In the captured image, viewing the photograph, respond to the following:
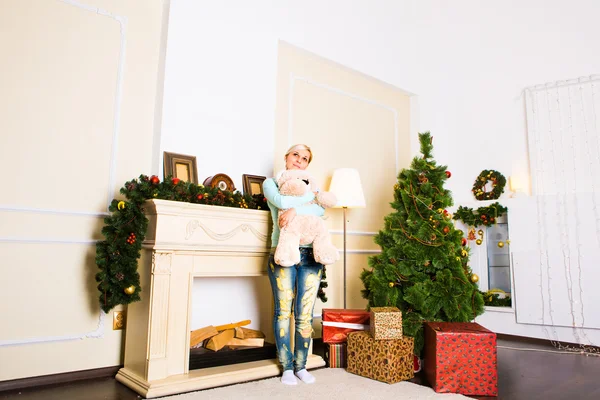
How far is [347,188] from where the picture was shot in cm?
398

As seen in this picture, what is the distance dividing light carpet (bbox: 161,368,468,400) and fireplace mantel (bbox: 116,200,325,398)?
0.40 ft

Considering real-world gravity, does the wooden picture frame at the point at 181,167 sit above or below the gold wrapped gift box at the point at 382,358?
above

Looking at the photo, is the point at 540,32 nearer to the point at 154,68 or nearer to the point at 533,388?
the point at 533,388

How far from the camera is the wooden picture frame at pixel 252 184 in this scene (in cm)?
328

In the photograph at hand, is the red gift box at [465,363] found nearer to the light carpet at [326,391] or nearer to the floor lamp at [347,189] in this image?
the light carpet at [326,391]

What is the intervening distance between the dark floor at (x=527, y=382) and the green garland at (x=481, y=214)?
140cm

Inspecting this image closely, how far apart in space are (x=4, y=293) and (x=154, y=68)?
1.82 metres

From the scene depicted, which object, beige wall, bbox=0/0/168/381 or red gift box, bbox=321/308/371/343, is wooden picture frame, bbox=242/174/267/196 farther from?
red gift box, bbox=321/308/371/343

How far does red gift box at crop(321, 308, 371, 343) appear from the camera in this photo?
3117mm

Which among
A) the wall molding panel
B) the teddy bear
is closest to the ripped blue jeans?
the teddy bear

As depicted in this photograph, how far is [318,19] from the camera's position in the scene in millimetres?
4332

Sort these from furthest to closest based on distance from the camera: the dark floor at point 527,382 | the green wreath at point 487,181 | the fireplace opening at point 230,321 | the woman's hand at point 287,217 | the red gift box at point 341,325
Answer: the green wreath at point 487,181
the red gift box at point 341,325
the fireplace opening at point 230,321
the woman's hand at point 287,217
the dark floor at point 527,382

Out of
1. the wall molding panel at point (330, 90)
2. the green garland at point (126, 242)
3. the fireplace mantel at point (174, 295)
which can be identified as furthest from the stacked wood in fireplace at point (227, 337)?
the wall molding panel at point (330, 90)

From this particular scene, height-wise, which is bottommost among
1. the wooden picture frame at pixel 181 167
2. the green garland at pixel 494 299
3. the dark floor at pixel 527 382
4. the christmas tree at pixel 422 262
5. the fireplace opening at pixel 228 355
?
the dark floor at pixel 527 382
